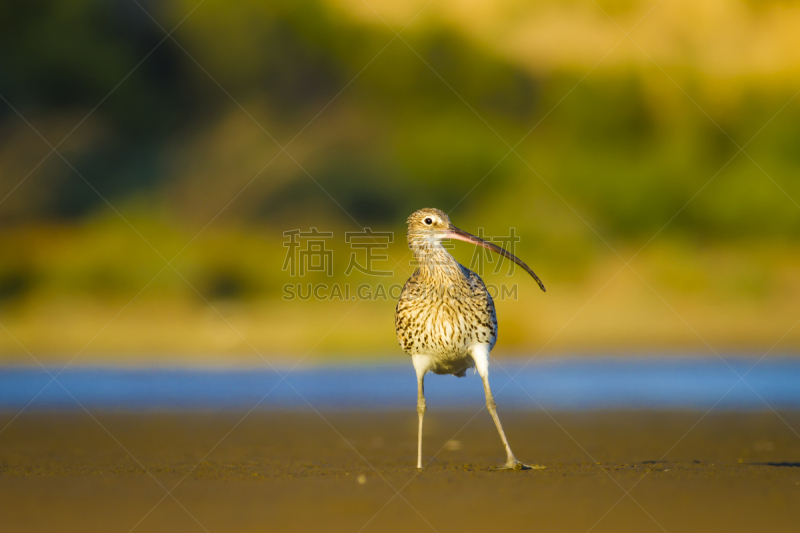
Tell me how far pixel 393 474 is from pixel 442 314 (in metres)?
1.82

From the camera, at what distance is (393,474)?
9250mm

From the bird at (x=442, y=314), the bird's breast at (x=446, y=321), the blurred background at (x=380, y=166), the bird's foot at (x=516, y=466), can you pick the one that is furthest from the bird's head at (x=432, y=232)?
the blurred background at (x=380, y=166)

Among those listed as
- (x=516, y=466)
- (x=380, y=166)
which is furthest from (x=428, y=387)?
(x=380, y=166)

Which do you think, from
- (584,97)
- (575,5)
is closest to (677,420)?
(584,97)

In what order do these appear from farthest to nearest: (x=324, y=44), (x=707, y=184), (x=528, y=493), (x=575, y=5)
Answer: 1. (x=575, y=5)
2. (x=324, y=44)
3. (x=707, y=184)
4. (x=528, y=493)

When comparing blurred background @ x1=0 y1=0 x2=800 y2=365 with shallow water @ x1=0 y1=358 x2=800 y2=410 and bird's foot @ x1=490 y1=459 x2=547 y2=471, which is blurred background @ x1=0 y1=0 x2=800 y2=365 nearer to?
shallow water @ x1=0 y1=358 x2=800 y2=410

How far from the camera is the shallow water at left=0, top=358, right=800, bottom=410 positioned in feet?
49.6

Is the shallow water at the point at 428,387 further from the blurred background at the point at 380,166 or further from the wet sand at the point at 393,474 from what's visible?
the blurred background at the point at 380,166

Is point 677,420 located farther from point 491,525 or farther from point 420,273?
point 491,525

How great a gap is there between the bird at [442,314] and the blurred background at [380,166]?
35.9ft

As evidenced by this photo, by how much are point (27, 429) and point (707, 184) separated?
27.4 meters

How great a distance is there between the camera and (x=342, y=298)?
2653 centimetres

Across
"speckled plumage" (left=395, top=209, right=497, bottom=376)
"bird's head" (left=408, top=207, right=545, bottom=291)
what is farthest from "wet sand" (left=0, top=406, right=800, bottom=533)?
"bird's head" (left=408, top=207, right=545, bottom=291)

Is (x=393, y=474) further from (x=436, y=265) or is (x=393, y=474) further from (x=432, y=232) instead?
(x=432, y=232)
